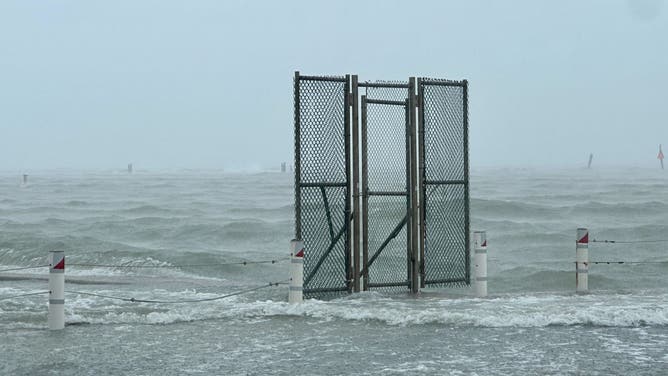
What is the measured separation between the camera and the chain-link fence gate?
47.6 ft

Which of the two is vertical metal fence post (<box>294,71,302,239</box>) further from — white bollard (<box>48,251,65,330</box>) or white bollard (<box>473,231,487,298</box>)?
white bollard (<box>48,251,65,330</box>)

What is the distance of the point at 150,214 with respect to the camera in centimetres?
4397

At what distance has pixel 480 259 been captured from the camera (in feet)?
48.4

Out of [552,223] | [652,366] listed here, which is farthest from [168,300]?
[552,223]

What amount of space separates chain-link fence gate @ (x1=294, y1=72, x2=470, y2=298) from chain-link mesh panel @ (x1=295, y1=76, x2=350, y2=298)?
0.6 inches

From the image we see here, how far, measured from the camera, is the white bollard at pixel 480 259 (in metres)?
14.6

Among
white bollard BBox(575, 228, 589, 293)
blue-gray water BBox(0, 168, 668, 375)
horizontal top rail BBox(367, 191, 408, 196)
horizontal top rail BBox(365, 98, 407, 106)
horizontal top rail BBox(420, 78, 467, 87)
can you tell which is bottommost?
blue-gray water BBox(0, 168, 668, 375)

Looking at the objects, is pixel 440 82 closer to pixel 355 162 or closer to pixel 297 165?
pixel 355 162

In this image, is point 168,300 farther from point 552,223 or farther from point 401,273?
point 552,223

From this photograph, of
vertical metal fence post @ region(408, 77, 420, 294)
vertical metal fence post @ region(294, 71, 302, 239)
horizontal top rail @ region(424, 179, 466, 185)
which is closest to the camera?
vertical metal fence post @ region(294, 71, 302, 239)

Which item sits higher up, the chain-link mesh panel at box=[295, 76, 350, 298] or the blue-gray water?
the chain-link mesh panel at box=[295, 76, 350, 298]

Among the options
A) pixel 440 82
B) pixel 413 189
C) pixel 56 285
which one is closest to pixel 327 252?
pixel 413 189

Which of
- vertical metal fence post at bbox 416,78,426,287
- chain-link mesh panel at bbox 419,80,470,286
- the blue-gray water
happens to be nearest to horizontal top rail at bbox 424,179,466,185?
chain-link mesh panel at bbox 419,80,470,286

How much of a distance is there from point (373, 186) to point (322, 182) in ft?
2.93
